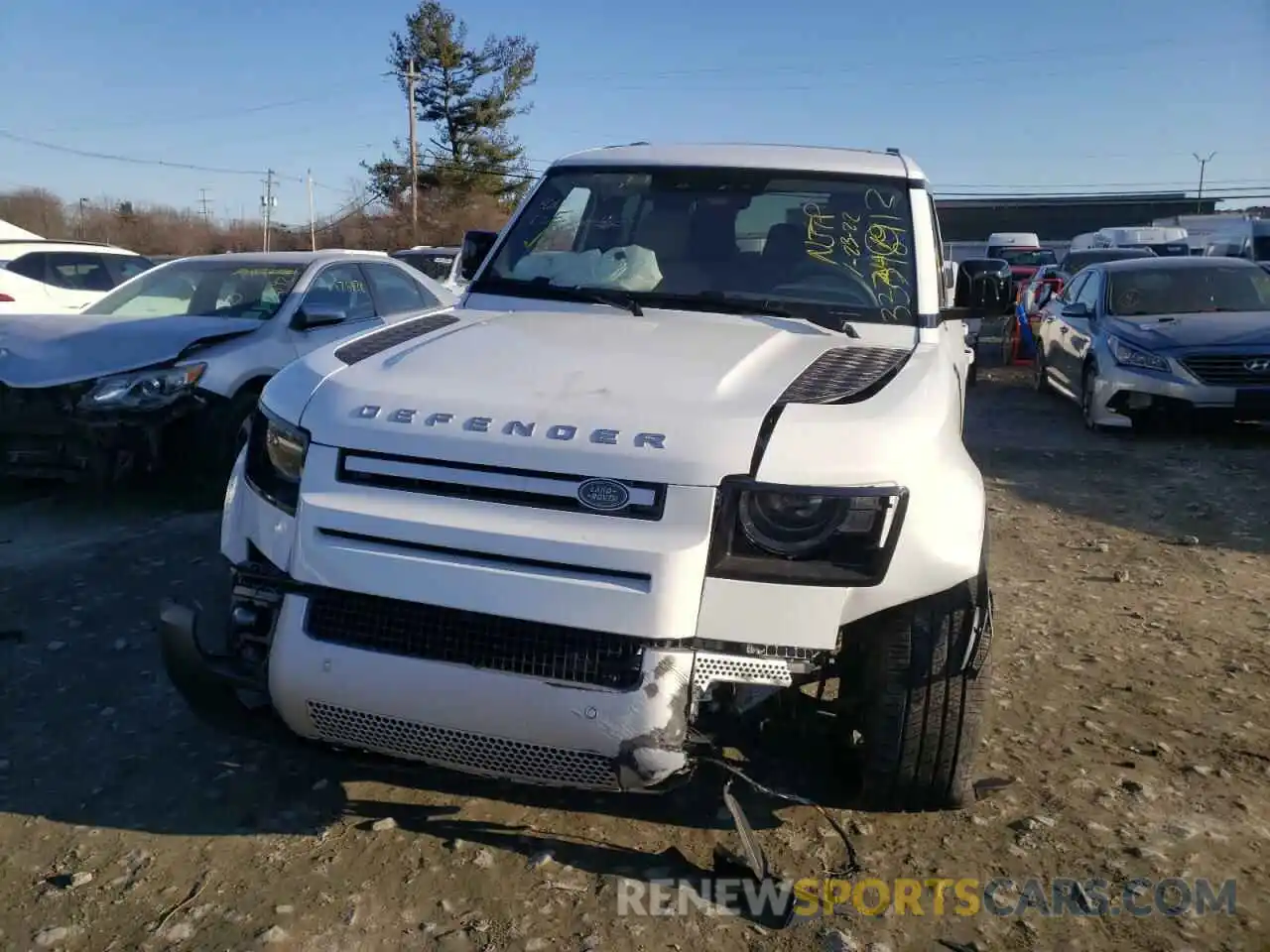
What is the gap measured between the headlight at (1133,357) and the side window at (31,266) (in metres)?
11.2

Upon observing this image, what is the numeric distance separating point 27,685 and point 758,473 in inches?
114

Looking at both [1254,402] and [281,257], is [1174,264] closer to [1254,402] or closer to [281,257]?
[1254,402]

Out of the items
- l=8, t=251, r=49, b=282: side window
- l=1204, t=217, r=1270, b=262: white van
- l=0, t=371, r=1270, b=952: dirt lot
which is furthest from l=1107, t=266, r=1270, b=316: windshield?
l=8, t=251, r=49, b=282: side window

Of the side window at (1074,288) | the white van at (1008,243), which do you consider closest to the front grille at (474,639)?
the side window at (1074,288)

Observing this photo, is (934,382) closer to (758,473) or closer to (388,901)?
(758,473)

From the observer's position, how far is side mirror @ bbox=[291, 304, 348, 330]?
6.05 meters

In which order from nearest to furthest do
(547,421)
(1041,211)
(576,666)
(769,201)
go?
1. (576,666)
2. (547,421)
3. (769,201)
4. (1041,211)

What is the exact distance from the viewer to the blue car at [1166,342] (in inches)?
327

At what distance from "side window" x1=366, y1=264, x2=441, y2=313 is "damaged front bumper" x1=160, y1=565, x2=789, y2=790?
201 inches

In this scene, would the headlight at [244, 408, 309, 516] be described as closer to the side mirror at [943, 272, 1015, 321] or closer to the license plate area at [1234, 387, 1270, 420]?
the side mirror at [943, 272, 1015, 321]

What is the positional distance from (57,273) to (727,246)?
10738 mm

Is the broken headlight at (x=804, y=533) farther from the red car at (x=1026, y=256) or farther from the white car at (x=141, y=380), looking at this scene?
the red car at (x=1026, y=256)

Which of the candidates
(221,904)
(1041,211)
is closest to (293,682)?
(221,904)

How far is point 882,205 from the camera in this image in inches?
154
